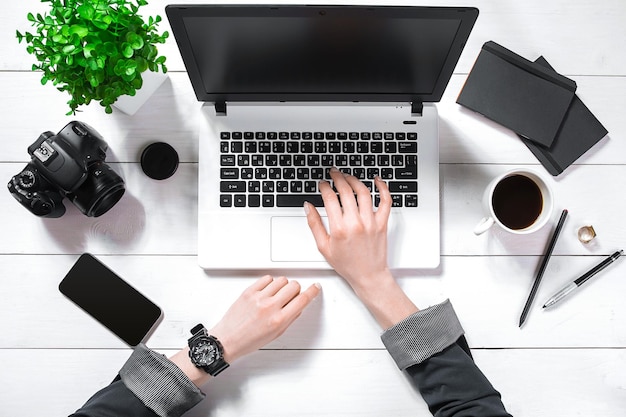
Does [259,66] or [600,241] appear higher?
[259,66]

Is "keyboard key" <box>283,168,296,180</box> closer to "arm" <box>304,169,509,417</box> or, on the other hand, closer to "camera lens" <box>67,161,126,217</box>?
"arm" <box>304,169,509,417</box>

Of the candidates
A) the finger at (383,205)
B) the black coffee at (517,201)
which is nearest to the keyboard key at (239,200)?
the finger at (383,205)

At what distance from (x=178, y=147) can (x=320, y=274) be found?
0.35 m

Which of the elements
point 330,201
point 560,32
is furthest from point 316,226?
point 560,32

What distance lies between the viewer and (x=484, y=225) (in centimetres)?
90

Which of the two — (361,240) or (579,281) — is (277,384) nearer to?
(361,240)

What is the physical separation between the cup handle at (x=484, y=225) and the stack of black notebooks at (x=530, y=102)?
19 centimetres

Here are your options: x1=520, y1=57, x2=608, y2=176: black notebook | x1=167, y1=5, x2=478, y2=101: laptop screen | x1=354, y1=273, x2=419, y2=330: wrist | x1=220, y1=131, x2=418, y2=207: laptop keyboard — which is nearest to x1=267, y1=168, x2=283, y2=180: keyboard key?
x1=220, y1=131, x2=418, y2=207: laptop keyboard

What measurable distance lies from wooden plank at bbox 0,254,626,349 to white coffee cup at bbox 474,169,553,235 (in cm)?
10

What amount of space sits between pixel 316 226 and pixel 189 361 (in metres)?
0.32

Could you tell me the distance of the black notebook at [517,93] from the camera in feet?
3.20

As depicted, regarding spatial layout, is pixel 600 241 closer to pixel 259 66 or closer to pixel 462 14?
pixel 462 14

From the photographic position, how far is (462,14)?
70cm

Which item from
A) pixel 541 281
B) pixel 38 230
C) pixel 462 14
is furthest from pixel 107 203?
pixel 541 281
